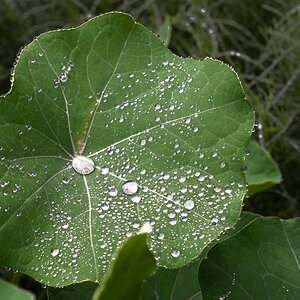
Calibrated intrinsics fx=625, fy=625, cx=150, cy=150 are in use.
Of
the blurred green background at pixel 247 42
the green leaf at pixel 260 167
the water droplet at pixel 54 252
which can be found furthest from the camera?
the blurred green background at pixel 247 42

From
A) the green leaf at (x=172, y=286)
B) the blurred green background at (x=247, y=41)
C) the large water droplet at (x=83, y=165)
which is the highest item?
the large water droplet at (x=83, y=165)

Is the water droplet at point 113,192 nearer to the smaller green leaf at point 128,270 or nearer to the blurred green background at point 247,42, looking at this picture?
the smaller green leaf at point 128,270

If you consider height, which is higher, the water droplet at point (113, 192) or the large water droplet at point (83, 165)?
the large water droplet at point (83, 165)

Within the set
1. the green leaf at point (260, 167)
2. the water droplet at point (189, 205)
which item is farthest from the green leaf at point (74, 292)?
the green leaf at point (260, 167)

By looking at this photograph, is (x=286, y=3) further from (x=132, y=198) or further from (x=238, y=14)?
(x=132, y=198)

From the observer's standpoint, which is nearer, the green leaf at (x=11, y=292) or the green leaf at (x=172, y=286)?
the green leaf at (x=11, y=292)

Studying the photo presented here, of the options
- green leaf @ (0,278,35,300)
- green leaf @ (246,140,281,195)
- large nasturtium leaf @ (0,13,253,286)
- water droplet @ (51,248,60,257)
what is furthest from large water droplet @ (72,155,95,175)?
green leaf @ (246,140,281,195)
